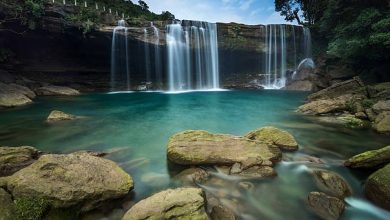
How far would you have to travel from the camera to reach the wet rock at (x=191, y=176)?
6.88 meters

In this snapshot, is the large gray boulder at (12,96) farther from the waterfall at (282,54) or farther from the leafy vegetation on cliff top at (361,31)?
the waterfall at (282,54)

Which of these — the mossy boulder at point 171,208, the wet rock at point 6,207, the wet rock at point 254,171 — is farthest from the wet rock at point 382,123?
the wet rock at point 6,207

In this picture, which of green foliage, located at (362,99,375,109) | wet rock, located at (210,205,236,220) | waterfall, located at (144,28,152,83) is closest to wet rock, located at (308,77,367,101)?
green foliage, located at (362,99,375,109)

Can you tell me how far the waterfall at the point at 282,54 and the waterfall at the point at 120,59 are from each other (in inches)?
719

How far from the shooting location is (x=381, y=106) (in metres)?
13.0

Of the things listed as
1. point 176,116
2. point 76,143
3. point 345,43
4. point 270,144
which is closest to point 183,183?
point 270,144

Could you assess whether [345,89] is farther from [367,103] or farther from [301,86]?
[301,86]

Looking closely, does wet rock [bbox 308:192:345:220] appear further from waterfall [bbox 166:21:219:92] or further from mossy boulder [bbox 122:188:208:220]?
waterfall [bbox 166:21:219:92]

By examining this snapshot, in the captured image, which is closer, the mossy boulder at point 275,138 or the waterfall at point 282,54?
the mossy boulder at point 275,138

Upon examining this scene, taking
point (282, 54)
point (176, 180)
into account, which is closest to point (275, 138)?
point (176, 180)

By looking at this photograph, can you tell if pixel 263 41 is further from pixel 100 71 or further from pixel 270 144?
pixel 270 144

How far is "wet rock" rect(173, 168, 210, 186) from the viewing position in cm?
688

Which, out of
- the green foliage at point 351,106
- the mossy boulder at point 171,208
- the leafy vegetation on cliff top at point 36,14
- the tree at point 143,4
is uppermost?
the tree at point 143,4

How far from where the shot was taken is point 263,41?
37219 millimetres
